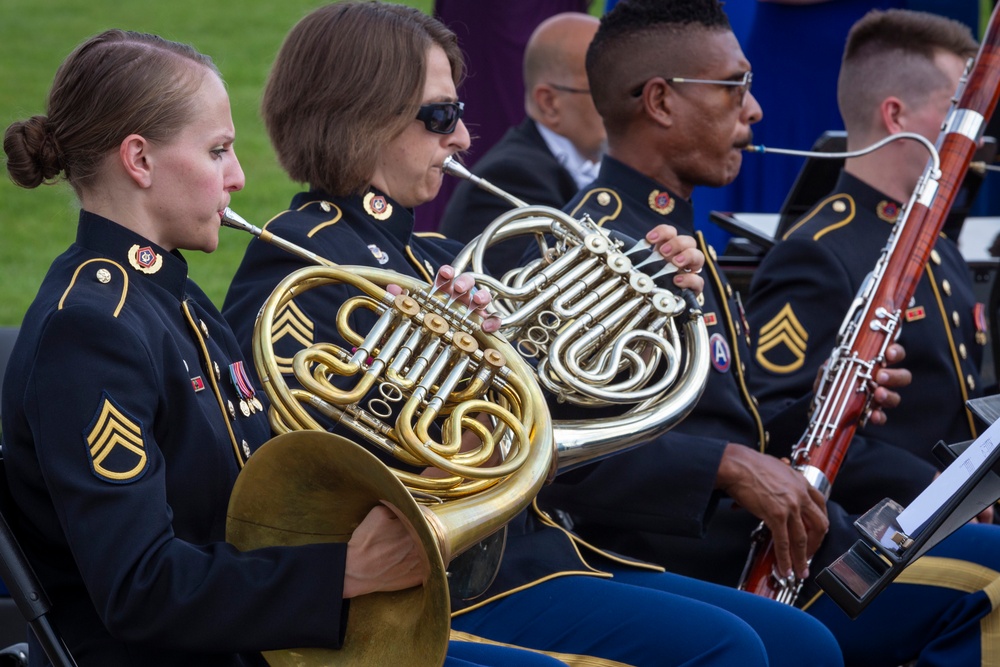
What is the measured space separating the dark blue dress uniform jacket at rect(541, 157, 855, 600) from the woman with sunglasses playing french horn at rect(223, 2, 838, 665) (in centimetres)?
19

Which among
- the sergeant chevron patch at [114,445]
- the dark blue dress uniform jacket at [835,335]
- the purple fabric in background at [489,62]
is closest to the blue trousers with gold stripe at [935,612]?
Result: the dark blue dress uniform jacket at [835,335]

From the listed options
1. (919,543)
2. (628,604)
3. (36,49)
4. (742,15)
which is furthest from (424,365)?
(36,49)

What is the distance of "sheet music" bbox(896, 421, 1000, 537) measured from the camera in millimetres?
2043

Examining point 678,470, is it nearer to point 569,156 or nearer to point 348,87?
point 348,87

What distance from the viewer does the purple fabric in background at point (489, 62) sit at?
19.2ft

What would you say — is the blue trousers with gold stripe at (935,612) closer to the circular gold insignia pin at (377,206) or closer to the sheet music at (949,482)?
the sheet music at (949,482)

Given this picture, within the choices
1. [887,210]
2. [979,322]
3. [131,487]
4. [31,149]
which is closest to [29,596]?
[131,487]

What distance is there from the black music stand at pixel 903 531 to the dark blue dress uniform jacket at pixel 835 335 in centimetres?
101

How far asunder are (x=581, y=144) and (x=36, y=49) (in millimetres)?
7720

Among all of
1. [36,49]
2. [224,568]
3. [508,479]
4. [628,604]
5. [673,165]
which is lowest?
[36,49]

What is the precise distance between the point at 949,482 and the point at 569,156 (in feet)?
10.8

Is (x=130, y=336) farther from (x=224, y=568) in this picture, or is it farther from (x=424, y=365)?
(x=424, y=365)

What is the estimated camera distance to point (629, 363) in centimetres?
261

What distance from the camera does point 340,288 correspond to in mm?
2564
